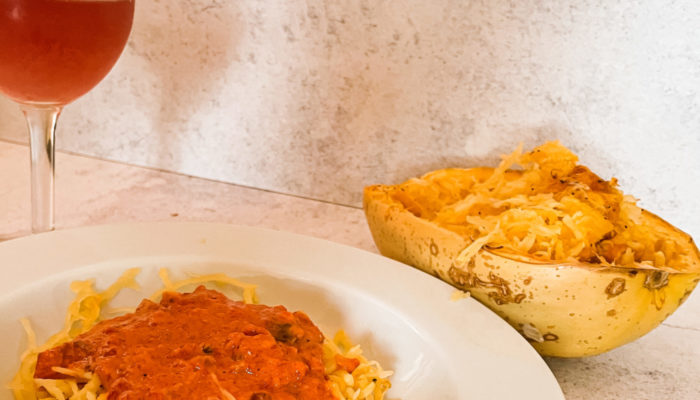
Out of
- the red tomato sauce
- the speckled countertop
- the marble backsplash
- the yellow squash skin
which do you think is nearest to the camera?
the red tomato sauce

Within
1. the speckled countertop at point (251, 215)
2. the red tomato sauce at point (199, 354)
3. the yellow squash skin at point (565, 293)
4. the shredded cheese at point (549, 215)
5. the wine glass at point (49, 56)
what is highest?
the wine glass at point (49, 56)

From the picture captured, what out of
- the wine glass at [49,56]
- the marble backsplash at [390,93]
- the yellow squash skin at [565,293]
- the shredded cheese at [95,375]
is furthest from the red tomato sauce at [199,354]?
the marble backsplash at [390,93]

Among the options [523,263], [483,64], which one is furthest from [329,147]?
[523,263]

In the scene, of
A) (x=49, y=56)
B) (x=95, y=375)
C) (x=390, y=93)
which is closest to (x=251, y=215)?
(x=390, y=93)

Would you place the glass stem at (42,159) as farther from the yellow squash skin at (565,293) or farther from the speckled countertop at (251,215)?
the yellow squash skin at (565,293)

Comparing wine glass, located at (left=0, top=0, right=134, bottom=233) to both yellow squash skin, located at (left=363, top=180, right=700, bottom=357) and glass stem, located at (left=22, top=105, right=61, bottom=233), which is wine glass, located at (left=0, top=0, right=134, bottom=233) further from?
yellow squash skin, located at (left=363, top=180, right=700, bottom=357)

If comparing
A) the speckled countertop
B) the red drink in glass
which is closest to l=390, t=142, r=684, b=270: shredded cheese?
the speckled countertop
